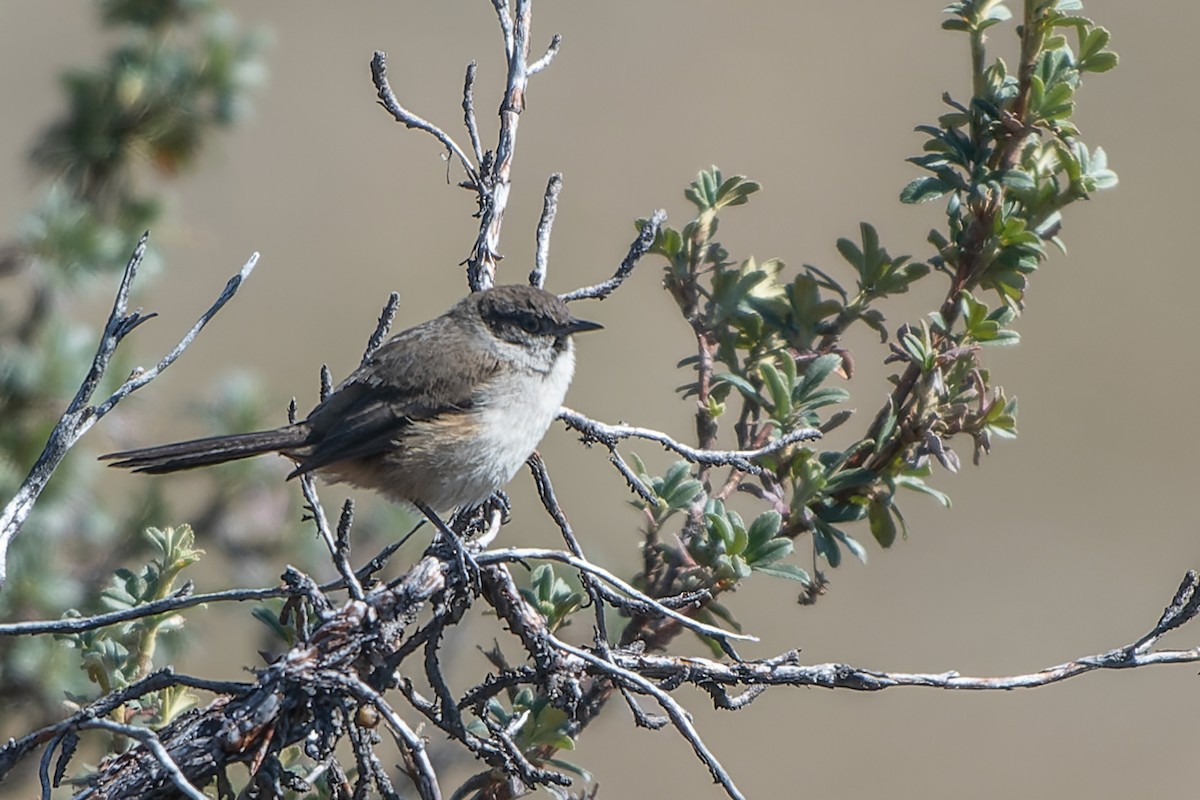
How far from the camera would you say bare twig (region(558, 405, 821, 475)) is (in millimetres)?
2828

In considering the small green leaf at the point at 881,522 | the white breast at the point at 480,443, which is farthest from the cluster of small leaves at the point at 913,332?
the white breast at the point at 480,443

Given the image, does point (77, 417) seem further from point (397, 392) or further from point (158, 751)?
point (397, 392)

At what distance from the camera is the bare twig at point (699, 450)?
2.83 meters

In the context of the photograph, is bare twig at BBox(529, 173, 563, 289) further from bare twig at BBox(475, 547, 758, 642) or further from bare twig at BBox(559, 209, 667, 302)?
bare twig at BBox(475, 547, 758, 642)

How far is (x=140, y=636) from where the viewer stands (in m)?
2.77

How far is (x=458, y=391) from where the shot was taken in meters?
4.00

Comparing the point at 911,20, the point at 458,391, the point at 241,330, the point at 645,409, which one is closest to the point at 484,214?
the point at 458,391

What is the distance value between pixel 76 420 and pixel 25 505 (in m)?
0.18

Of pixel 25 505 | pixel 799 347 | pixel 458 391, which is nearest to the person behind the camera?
pixel 25 505

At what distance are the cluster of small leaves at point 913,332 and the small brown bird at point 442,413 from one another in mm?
718

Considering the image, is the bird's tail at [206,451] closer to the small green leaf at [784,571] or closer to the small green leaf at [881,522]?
the small green leaf at [784,571]

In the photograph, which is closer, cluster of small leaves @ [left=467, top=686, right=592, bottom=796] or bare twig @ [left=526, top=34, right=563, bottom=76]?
cluster of small leaves @ [left=467, top=686, right=592, bottom=796]

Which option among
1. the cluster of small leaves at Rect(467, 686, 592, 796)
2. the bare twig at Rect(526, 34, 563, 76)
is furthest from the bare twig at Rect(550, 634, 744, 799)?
the bare twig at Rect(526, 34, 563, 76)

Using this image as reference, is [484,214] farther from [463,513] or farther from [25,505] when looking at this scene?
[25,505]
